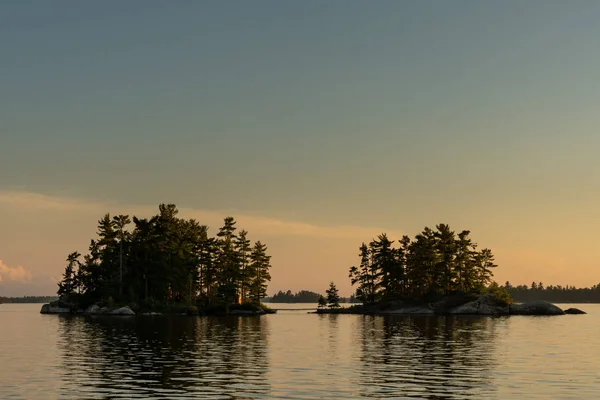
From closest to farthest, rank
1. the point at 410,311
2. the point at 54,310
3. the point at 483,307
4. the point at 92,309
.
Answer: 1. the point at 483,307
2. the point at 92,309
3. the point at 410,311
4. the point at 54,310

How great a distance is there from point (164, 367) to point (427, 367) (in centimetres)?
1633

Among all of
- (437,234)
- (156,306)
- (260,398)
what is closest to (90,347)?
(260,398)

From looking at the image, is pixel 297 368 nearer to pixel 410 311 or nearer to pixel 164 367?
pixel 164 367

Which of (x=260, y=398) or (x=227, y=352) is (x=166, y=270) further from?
(x=260, y=398)

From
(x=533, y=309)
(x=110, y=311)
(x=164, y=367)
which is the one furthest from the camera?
(x=533, y=309)

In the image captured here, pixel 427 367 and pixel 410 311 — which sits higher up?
pixel 427 367

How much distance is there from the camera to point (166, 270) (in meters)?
144

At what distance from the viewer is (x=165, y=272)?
5689 inches

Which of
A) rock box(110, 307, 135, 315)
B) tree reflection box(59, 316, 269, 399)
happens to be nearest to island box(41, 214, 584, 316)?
rock box(110, 307, 135, 315)

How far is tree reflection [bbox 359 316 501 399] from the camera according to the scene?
30.5 m

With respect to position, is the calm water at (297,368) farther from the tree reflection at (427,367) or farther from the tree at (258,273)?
the tree at (258,273)

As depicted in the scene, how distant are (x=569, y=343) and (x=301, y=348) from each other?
86.0 ft

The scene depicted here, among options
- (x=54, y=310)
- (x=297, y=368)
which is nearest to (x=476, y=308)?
(x=54, y=310)

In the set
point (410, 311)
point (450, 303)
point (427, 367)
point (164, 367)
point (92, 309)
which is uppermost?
point (450, 303)
